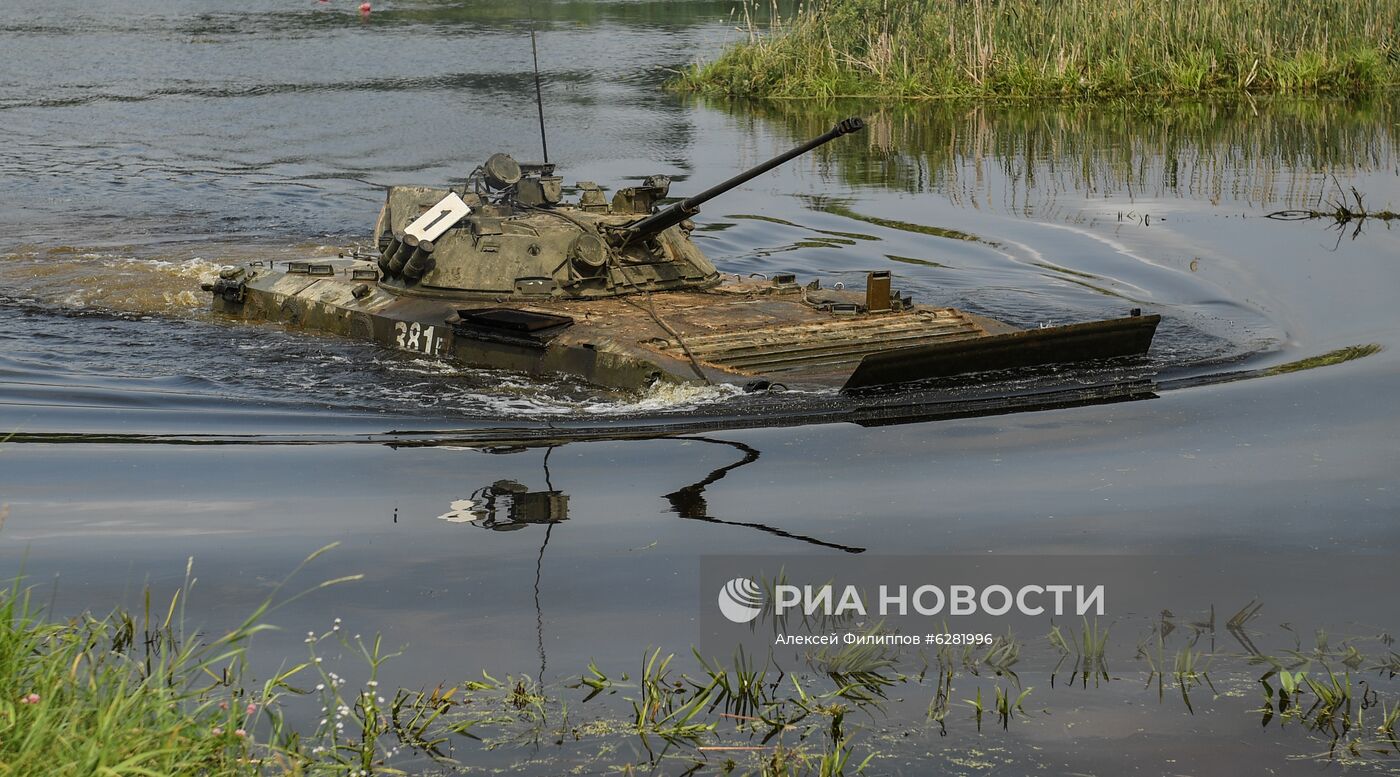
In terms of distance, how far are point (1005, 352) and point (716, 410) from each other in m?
2.22

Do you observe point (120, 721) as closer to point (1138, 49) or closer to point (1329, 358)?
point (1329, 358)

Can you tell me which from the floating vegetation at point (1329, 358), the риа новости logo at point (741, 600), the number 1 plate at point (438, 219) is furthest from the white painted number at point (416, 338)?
the floating vegetation at point (1329, 358)

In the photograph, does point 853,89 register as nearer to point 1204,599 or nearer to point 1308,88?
point 1308,88

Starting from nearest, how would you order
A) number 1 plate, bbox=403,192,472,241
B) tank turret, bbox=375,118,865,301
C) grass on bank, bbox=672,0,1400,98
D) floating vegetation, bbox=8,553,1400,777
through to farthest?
1. floating vegetation, bbox=8,553,1400,777
2. tank turret, bbox=375,118,865,301
3. number 1 plate, bbox=403,192,472,241
4. grass on bank, bbox=672,0,1400,98

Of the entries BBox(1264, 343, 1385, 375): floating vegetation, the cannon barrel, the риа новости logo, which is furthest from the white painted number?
BBox(1264, 343, 1385, 375): floating vegetation

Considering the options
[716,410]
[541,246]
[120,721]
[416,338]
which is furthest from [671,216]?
[120,721]

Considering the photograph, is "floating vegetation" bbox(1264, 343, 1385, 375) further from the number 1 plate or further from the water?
the number 1 plate

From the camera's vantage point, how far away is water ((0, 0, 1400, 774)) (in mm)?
9055

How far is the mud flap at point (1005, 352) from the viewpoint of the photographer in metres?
12.6

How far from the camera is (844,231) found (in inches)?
867

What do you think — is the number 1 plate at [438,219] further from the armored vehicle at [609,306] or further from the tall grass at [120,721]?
the tall grass at [120,721]

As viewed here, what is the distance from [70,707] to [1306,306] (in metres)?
13.9

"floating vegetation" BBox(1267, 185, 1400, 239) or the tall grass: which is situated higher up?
"floating vegetation" BBox(1267, 185, 1400, 239)

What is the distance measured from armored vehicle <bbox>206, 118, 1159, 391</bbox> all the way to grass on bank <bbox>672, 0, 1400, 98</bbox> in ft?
52.7
